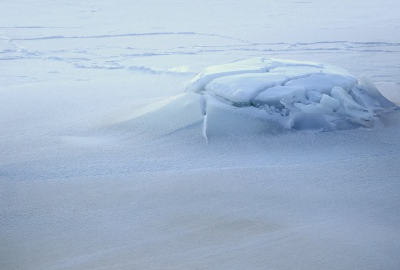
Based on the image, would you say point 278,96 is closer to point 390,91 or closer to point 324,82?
point 324,82

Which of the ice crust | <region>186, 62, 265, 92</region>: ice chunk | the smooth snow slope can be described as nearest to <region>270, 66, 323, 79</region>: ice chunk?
the ice crust

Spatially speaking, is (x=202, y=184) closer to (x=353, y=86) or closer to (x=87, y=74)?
(x=353, y=86)

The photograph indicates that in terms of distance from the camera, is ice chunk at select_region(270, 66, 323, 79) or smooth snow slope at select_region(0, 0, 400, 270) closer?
smooth snow slope at select_region(0, 0, 400, 270)

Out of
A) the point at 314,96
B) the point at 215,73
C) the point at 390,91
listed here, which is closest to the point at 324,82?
the point at 314,96

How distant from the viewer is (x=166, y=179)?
3.28 m

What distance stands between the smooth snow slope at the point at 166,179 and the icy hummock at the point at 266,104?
0.19 feet

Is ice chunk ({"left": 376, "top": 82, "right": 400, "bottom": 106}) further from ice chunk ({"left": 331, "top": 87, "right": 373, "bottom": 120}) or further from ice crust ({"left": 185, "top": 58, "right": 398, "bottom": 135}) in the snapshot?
ice chunk ({"left": 331, "top": 87, "right": 373, "bottom": 120})

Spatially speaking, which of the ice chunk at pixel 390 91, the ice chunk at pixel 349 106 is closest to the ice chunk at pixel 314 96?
the ice chunk at pixel 349 106

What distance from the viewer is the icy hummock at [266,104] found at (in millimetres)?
3945

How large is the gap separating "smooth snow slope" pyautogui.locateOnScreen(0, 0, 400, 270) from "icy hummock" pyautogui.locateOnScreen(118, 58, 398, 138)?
0.06 meters

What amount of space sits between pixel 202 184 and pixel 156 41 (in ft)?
13.9

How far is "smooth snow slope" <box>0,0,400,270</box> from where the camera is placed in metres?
2.54

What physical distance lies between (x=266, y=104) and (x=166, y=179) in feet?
3.35

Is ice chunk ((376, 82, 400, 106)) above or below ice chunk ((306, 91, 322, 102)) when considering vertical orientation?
below
